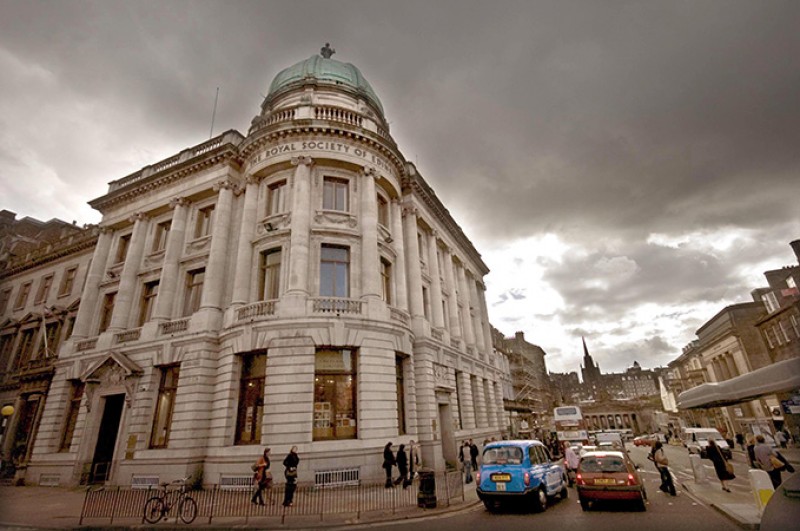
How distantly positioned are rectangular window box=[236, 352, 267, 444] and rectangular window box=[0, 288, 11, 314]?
30.4 meters

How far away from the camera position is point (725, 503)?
1180 cm

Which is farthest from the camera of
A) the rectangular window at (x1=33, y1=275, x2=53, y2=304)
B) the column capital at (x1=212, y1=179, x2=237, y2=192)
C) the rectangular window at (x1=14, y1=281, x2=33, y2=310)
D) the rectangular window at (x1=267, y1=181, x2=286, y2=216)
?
the rectangular window at (x1=14, y1=281, x2=33, y2=310)

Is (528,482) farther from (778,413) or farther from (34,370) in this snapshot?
(34,370)

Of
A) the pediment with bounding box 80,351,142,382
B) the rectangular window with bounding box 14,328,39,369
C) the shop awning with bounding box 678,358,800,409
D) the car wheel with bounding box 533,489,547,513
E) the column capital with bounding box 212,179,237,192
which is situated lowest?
the car wheel with bounding box 533,489,547,513

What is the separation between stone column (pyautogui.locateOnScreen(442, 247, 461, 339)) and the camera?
31286mm

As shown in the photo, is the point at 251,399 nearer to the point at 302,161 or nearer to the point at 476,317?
the point at 302,161

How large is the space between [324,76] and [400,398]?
2476 centimetres

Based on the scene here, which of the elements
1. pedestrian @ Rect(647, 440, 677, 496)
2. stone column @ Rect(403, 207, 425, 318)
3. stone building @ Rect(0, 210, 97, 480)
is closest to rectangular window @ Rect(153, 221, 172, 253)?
stone building @ Rect(0, 210, 97, 480)

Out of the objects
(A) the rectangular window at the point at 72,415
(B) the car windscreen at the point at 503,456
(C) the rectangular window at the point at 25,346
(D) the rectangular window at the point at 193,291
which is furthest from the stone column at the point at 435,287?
(C) the rectangular window at the point at 25,346

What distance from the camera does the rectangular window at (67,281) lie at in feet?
103

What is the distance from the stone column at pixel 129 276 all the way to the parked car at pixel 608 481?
83.9 feet

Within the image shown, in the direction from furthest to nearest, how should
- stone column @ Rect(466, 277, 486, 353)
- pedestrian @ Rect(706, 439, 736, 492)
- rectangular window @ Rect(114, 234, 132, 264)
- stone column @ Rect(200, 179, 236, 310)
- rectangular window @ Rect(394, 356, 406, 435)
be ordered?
stone column @ Rect(466, 277, 486, 353), rectangular window @ Rect(114, 234, 132, 264), stone column @ Rect(200, 179, 236, 310), rectangular window @ Rect(394, 356, 406, 435), pedestrian @ Rect(706, 439, 736, 492)

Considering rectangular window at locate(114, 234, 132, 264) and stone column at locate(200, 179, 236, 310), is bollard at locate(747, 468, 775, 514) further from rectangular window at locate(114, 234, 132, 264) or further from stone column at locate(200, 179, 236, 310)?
rectangular window at locate(114, 234, 132, 264)

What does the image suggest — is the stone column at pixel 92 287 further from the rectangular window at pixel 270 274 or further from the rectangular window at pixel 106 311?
the rectangular window at pixel 270 274
